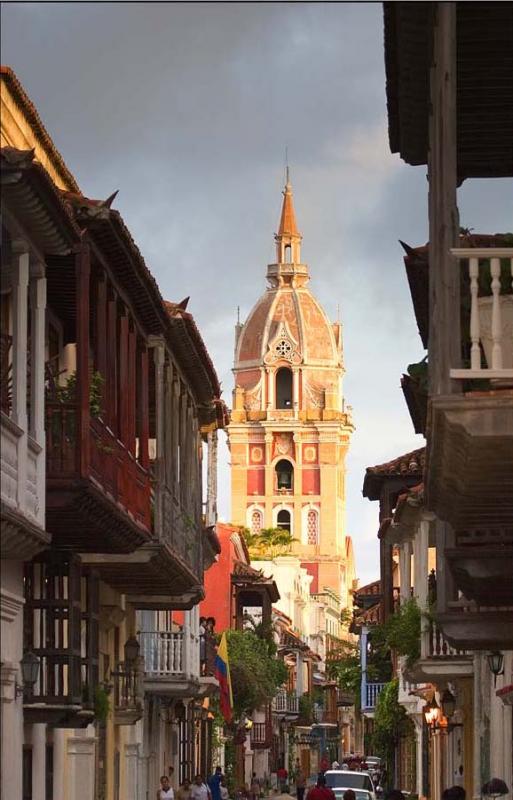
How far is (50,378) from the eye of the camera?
19.8m

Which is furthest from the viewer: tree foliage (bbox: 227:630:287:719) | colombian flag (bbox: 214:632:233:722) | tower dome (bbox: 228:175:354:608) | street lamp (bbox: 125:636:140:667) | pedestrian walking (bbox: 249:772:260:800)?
tower dome (bbox: 228:175:354:608)

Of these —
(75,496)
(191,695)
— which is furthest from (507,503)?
(191,695)

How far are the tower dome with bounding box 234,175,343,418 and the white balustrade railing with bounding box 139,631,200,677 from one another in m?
134

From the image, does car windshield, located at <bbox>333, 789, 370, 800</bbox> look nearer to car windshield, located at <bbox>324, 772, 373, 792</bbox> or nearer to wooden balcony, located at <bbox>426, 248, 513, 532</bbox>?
car windshield, located at <bbox>324, 772, 373, 792</bbox>

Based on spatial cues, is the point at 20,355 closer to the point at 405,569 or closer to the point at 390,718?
the point at 405,569

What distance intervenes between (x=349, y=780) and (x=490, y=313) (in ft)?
121

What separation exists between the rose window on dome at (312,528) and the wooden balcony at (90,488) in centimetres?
15293

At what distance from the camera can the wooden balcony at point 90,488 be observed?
18672 mm

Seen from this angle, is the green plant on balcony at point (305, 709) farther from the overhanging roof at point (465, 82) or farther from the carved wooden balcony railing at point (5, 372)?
the carved wooden balcony railing at point (5, 372)

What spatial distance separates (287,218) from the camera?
185875 millimetres

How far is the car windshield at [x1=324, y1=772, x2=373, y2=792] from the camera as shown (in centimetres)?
4895

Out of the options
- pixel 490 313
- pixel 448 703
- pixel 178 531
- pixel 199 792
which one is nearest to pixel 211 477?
pixel 199 792

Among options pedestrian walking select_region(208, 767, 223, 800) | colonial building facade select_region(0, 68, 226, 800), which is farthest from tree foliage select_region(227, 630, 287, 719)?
colonial building facade select_region(0, 68, 226, 800)

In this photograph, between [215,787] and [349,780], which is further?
[349,780]
